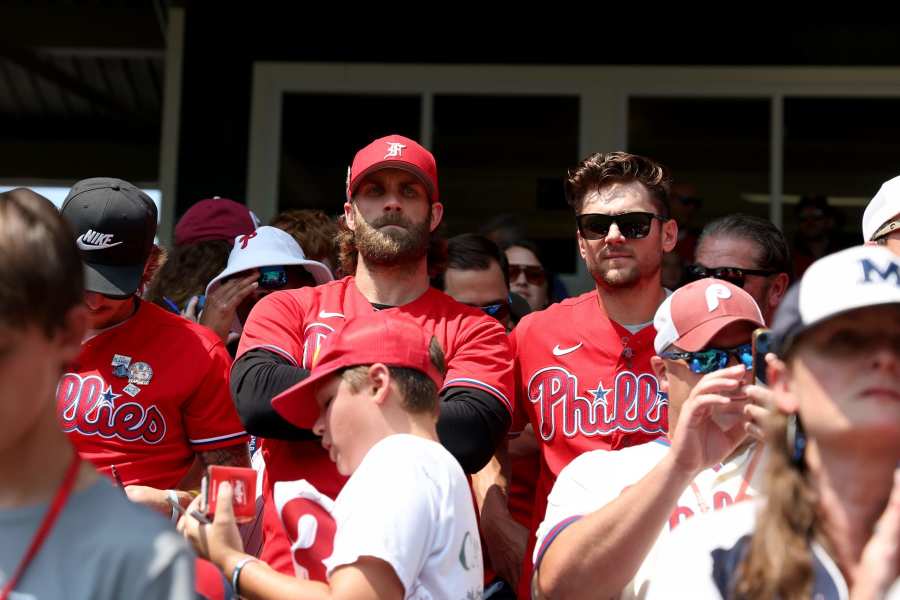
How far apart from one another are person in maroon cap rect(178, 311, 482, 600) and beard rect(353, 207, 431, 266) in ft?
3.41

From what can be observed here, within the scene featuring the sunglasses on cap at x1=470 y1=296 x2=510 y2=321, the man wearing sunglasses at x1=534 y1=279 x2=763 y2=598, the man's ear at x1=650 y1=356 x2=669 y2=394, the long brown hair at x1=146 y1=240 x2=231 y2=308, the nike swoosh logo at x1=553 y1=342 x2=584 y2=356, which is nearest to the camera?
the man wearing sunglasses at x1=534 y1=279 x2=763 y2=598

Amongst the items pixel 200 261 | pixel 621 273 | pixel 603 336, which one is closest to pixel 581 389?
pixel 603 336

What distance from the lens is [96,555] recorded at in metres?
1.72

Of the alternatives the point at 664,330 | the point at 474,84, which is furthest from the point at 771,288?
the point at 474,84

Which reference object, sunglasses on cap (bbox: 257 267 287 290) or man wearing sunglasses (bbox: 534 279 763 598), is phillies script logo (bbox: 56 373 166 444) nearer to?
sunglasses on cap (bbox: 257 267 287 290)

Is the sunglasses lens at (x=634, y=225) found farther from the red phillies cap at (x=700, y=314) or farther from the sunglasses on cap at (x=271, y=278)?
the sunglasses on cap at (x=271, y=278)

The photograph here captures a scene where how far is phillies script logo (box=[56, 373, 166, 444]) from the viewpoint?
3695 mm

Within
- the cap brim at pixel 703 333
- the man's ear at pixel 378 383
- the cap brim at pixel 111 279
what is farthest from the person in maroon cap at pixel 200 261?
the cap brim at pixel 703 333

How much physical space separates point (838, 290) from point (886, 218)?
6.84 feet

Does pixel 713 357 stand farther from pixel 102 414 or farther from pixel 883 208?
pixel 102 414

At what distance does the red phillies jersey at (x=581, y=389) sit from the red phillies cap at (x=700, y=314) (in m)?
0.75

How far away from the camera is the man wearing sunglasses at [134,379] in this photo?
370 cm

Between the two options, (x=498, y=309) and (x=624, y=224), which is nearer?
(x=624, y=224)

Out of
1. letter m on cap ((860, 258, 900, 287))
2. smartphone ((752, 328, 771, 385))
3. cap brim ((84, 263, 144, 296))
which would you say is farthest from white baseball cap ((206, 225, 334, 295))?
letter m on cap ((860, 258, 900, 287))
